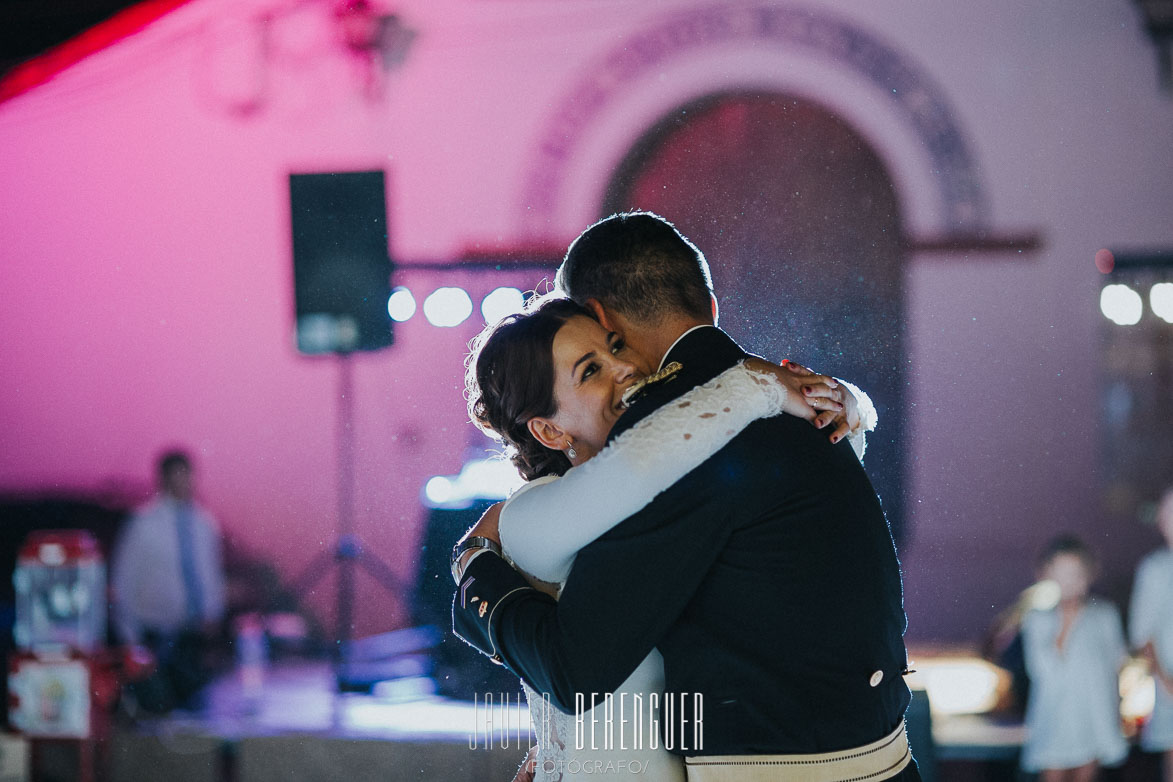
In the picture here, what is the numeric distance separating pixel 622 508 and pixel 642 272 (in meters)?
0.43

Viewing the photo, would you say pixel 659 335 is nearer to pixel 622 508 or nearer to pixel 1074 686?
pixel 622 508

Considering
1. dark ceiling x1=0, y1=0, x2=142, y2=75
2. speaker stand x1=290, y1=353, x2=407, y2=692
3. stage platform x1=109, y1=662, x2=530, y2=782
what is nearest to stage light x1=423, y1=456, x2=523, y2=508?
speaker stand x1=290, y1=353, x2=407, y2=692

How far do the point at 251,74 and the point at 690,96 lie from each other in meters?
1.62

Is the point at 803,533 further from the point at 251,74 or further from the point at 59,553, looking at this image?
the point at 59,553

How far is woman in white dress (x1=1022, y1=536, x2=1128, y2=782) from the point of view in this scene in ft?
11.2

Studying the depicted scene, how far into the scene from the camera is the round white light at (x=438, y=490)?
99.7 inches

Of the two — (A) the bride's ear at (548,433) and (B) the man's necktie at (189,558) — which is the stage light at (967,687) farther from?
(B) the man's necktie at (189,558)

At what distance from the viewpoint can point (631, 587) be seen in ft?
4.17

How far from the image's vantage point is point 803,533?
1.32 meters

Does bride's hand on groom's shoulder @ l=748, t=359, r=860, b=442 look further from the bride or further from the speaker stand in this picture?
the speaker stand

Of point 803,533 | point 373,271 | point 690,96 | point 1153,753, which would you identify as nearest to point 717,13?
point 690,96

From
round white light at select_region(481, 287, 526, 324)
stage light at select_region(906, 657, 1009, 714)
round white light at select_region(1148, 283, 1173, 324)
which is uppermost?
round white light at select_region(1148, 283, 1173, 324)

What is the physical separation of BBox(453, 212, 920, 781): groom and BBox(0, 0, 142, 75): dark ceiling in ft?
8.85

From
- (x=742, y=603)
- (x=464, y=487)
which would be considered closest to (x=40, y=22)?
(x=464, y=487)
